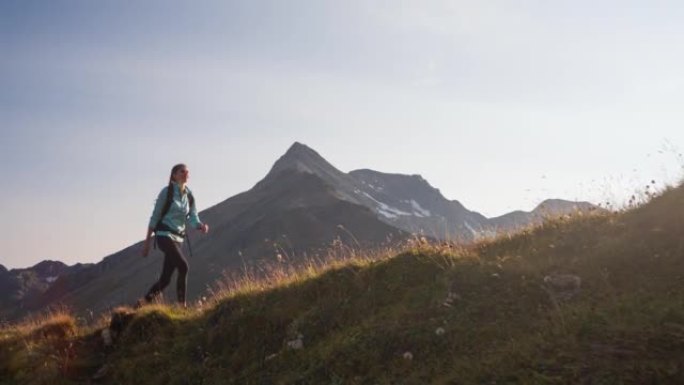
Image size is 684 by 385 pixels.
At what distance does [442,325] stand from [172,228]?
6504 millimetres

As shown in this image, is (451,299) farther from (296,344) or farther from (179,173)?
(179,173)

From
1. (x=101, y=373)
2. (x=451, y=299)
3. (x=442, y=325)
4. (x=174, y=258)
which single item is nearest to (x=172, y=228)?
(x=174, y=258)

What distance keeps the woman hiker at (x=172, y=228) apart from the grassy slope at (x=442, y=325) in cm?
98

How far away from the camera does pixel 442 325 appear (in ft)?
21.4

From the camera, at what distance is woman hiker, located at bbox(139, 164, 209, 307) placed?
1079 cm

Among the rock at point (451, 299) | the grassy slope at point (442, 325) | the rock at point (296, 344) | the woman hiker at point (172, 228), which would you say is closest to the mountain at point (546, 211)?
the grassy slope at point (442, 325)

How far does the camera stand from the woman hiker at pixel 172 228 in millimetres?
10789

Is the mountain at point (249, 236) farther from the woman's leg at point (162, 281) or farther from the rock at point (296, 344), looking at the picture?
the rock at point (296, 344)

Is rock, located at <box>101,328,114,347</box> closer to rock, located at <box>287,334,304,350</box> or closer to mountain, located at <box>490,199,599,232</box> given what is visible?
rock, located at <box>287,334,304,350</box>

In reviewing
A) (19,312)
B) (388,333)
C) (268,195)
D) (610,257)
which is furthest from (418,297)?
(19,312)

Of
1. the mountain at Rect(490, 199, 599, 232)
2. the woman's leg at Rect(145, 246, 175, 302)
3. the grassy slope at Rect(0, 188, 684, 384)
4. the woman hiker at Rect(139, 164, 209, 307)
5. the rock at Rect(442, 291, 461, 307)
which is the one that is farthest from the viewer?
the woman hiker at Rect(139, 164, 209, 307)

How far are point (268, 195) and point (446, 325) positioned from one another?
639 ft

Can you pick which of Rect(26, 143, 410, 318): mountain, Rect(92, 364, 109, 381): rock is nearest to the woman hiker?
Rect(92, 364, 109, 381): rock

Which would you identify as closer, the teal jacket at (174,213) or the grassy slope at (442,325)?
the grassy slope at (442,325)
